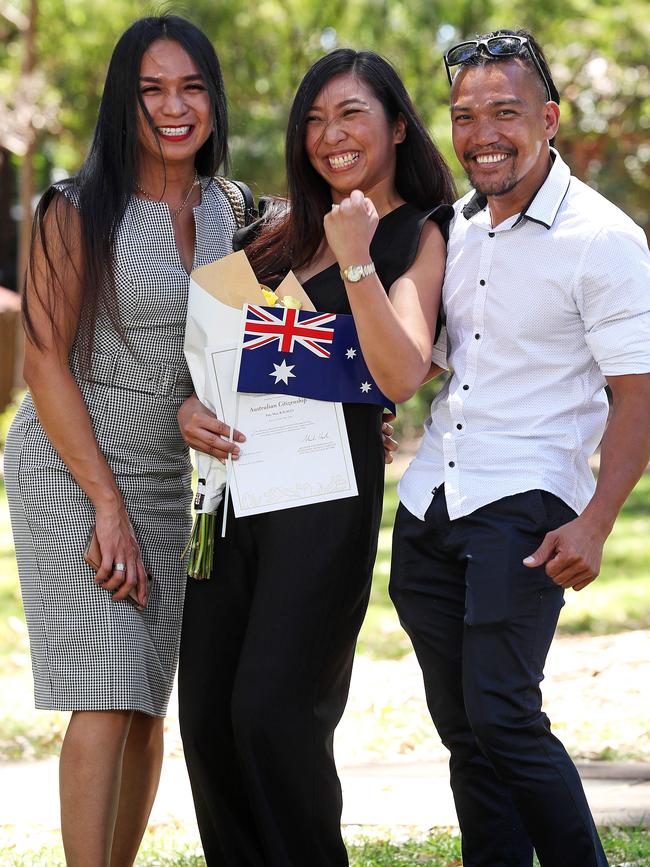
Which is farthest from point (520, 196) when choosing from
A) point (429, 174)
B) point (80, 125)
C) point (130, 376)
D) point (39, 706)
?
point (80, 125)

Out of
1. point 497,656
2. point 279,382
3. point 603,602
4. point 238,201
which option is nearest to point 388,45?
point 603,602

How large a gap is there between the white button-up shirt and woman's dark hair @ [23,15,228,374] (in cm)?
90

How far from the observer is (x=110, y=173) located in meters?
3.49

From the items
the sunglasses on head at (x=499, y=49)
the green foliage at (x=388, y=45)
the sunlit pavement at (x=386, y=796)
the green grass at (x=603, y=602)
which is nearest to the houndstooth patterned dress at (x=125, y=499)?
the sunglasses on head at (x=499, y=49)

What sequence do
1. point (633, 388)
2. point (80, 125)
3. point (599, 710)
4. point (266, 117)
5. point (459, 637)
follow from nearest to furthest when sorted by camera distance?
point (633, 388) < point (459, 637) < point (599, 710) < point (266, 117) < point (80, 125)

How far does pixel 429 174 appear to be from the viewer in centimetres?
349

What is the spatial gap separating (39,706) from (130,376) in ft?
3.02

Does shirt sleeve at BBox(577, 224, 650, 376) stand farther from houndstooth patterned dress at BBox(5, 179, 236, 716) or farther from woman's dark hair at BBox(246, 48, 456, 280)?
houndstooth patterned dress at BBox(5, 179, 236, 716)

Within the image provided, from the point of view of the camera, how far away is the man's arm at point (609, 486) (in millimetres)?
3092

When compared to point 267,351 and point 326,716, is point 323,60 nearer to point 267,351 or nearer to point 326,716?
point 267,351

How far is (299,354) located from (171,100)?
832 millimetres

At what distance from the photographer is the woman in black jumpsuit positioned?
3168 millimetres

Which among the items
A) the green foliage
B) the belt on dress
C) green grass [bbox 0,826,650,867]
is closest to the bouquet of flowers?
the belt on dress
